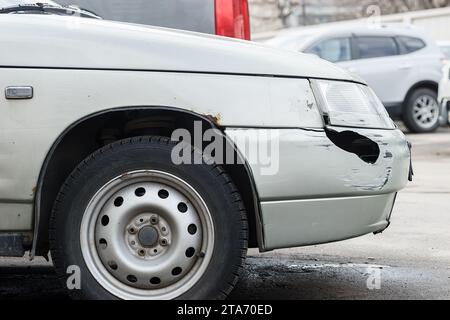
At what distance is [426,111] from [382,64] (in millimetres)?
1240

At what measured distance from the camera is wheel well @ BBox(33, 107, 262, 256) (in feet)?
12.3

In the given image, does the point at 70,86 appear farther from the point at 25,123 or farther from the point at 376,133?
the point at 376,133

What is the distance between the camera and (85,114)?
371cm

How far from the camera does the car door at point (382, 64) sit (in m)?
14.8

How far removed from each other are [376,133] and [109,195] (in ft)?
4.06

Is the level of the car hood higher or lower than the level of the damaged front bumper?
higher

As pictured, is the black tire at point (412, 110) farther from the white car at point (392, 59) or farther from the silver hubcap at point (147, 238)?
the silver hubcap at point (147, 238)

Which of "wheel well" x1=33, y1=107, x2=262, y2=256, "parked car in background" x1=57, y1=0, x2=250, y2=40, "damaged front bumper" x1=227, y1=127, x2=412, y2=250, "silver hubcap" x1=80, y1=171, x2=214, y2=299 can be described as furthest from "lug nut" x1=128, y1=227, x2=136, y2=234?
"parked car in background" x1=57, y1=0, x2=250, y2=40

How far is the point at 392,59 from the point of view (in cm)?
1505

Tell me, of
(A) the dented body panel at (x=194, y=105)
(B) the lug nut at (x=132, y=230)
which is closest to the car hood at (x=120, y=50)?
(A) the dented body panel at (x=194, y=105)

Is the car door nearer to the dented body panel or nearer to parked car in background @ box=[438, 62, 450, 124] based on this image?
parked car in background @ box=[438, 62, 450, 124]

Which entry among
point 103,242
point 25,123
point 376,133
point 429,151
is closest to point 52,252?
point 103,242

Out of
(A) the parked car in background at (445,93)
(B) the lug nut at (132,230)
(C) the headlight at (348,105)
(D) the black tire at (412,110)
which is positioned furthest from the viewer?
(D) the black tire at (412,110)
